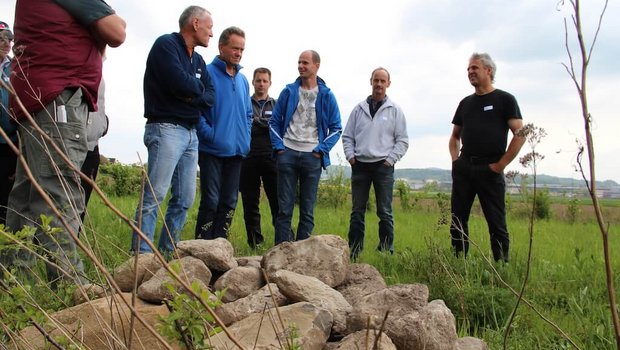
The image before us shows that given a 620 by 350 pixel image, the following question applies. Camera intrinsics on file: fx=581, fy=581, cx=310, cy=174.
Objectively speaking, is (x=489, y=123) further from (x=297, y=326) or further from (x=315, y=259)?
(x=297, y=326)

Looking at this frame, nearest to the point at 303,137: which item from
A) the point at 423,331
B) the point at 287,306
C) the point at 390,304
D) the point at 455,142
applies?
the point at 455,142

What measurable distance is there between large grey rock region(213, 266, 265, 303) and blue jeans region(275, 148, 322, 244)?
2.09 metres

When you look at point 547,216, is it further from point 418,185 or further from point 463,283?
point 463,283

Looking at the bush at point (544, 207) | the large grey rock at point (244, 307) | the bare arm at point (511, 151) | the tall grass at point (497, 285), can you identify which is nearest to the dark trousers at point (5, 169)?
the tall grass at point (497, 285)

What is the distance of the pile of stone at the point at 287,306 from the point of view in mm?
2512

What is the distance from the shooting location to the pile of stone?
8.24 feet

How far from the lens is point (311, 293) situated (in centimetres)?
314

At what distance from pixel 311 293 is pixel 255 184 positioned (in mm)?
3715

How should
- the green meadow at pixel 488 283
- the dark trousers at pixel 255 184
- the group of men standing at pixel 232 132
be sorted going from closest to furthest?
the green meadow at pixel 488 283 → the group of men standing at pixel 232 132 → the dark trousers at pixel 255 184

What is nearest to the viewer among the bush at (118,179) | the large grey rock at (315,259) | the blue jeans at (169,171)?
the large grey rock at (315,259)

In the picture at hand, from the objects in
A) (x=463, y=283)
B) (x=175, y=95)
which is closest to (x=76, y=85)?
(x=175, y=95)

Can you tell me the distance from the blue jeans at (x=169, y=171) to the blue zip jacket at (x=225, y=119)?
0.58 meters

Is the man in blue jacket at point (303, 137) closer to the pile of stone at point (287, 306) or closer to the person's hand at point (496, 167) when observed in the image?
the pile of stone at point (287, 306)

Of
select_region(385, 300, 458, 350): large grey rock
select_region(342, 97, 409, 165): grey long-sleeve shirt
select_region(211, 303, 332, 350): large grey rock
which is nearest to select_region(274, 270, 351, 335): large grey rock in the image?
select_region(211, 303, 332, 350): large grey rock
